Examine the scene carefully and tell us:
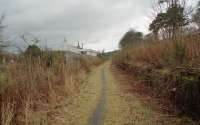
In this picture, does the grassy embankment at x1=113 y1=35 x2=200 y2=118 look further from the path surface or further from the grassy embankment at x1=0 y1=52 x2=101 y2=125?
the grassy embankment at x1=0 y1=52 x2=101 y2=125

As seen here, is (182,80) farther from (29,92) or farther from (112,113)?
(29,92)

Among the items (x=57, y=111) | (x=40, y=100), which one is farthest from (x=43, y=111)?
(x=40, y=100)

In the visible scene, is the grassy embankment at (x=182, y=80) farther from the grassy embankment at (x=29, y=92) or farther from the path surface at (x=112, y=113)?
the grassy embankment at (x=29, y=92)

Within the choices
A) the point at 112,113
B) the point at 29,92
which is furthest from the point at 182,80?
the point at 29,92

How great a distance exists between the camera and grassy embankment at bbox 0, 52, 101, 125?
5.25 m

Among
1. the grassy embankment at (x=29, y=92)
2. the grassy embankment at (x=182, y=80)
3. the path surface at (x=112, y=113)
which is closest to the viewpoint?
the grassy embankment at (x=182, y=80)

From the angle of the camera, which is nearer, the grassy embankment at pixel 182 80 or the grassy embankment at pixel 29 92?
the grassy embankment at pixel 182 80

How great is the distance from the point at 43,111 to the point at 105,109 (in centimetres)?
176

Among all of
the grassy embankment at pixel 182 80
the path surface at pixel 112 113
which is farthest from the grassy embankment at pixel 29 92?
the grassy embankment at pixel 182 80

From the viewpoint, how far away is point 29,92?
22.3ft

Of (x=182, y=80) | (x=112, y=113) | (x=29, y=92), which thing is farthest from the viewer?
(x=29, y=92)

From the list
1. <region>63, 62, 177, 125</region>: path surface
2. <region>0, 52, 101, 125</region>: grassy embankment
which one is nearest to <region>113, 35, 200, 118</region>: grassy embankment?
<region>63, 62, 177, 125</region>: path surface

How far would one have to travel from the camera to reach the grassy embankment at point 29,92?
207 inches

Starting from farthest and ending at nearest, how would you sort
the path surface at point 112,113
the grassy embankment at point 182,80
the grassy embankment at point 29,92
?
the path surface at point 112,113 → the grassy embankment at point 29,92 → the grassy embankment at point 182,80
